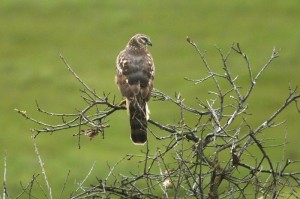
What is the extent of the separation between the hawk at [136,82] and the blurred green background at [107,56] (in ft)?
46.6

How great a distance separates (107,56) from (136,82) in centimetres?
2507

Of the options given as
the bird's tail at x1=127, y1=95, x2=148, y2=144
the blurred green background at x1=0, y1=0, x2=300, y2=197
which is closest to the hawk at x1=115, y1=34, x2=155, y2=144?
the bird's tail at x1=127, y1=95, x2=148, y2=144

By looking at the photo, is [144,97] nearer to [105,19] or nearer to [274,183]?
[274,183]

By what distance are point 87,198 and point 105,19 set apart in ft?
99.1

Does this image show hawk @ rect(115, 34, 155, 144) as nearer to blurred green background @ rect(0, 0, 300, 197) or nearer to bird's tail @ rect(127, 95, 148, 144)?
bird's tail @ rect(127, 95, 148, 144)

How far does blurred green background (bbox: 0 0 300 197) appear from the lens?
1185 inches

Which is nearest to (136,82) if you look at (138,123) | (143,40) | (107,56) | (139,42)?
(138,123)

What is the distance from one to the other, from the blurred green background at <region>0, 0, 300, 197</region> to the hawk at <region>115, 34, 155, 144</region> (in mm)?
14202

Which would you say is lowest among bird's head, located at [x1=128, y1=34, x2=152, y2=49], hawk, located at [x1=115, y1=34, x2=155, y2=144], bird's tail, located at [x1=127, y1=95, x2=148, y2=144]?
bird's tail, located at [x1=127, y1=95, x2=148, y2=144]

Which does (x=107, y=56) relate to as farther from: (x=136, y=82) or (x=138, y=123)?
(x=138, y=123)

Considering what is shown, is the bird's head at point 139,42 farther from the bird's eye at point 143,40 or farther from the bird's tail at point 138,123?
the bird's tail at point 138,123

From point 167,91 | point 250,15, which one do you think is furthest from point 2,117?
point 250,15

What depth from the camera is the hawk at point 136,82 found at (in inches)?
452

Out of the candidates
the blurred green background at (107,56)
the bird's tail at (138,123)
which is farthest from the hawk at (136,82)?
the blurred green background at (107,56)
